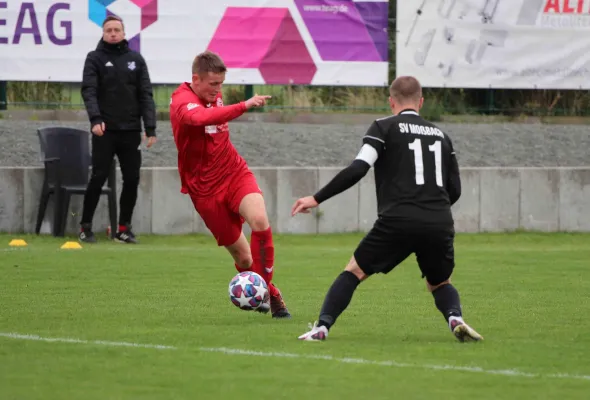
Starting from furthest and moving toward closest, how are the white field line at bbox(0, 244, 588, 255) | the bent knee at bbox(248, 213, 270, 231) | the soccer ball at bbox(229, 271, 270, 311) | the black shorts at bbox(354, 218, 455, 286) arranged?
the white field line at bbox(0, 244, 588, 255) → the bent knee at bbox(248, 213, 270, 231) → the soccer ball at bbox(229, 271, 270, 311) → the black shorts at bbox(354, 218, 455, 286)

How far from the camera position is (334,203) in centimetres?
1719

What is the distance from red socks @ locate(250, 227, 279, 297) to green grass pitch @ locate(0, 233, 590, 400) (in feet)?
1.11

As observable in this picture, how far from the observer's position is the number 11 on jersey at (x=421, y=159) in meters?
7.86

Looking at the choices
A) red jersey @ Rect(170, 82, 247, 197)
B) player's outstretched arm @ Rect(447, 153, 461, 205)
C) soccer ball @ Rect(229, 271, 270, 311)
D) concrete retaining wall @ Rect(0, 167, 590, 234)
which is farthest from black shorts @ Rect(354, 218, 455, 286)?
concrete retaining wall @ Rect(0, 167, 590, 234)

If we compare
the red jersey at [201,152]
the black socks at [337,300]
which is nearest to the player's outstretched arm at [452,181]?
the black socks at [337,300]

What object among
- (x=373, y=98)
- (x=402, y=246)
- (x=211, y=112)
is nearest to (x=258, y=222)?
(x=211, y=112)

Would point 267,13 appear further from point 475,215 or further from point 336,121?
point 475,215

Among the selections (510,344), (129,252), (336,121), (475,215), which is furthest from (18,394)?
(336,121)

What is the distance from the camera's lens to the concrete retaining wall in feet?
54.5

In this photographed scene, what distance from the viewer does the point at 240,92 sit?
2044 cm

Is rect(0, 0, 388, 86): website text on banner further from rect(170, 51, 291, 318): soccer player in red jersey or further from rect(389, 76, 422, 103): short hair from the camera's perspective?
rect(389, 76, 422, 103): short hair

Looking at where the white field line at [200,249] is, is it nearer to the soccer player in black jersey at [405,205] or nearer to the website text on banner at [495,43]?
the website text on banner at [495,43]

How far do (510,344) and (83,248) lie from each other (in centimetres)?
805

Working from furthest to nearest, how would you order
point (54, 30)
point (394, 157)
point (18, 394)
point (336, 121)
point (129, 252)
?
point (336, 121)
point (54, 30)
point (129, 252)
point (394, 157)
point (18, 394)
